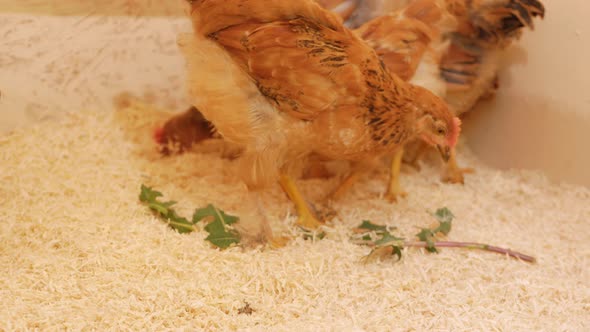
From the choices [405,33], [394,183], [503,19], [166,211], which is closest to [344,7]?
[405,33]

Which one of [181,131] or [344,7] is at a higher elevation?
[344,7]

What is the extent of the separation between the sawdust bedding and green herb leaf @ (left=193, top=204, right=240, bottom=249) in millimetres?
58

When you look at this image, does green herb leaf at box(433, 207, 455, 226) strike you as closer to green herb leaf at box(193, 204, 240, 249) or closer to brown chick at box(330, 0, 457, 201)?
brown chick at box(330, 0, 457, 201)

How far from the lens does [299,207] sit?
2.45m

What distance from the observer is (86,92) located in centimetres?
312

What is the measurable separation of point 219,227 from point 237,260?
21 centimetres

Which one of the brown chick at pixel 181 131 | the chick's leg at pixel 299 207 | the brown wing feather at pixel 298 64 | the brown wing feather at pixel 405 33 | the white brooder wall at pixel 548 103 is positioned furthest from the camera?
the brown chick at pixel 181 131

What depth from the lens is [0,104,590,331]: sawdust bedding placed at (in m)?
1.67

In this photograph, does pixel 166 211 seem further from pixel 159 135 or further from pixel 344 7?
pixel 344 7

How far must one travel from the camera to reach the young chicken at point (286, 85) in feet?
6.64

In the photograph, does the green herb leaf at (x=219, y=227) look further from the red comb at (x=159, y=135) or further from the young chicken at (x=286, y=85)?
the red comb at (x=159, y=135)

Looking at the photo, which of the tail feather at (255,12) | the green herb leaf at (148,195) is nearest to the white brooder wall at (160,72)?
the green herb leaf at (148,195)

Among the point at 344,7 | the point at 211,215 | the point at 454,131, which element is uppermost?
the point at 344,7

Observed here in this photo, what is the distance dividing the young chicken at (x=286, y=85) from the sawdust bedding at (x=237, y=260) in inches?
17.7
